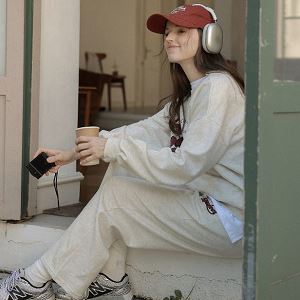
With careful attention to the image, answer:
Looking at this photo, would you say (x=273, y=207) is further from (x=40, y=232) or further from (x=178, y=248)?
(x=40, y=232)

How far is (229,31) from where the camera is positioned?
765cm

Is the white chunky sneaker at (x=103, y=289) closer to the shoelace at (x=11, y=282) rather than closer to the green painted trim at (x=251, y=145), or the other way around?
the shoelace at (x=11, y=282)

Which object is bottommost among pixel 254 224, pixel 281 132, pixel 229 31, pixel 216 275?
pixel 216 275

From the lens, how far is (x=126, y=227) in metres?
3.01

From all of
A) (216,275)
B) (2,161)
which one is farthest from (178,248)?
(2,161)

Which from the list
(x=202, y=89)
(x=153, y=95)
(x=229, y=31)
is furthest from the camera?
(x=153, y=95)

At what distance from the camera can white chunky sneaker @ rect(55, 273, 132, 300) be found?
3.11 metres

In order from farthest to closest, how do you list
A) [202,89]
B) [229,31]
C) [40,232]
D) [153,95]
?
[153,95] → [229,31] → [40,232] → [202,89]

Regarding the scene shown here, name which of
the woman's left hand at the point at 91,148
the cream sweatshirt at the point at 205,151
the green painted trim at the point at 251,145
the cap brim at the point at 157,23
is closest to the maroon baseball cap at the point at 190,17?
the cap brim at the point at 157,23

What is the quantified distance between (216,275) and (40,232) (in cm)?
101

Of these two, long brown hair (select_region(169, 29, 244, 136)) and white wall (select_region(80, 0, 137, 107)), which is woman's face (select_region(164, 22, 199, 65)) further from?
white wall (select_region(80, 0, 137, 107))

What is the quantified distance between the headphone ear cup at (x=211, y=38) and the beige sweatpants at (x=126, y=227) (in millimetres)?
577

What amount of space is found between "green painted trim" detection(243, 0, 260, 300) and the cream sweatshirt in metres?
0.53

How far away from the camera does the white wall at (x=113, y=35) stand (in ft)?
38.9
